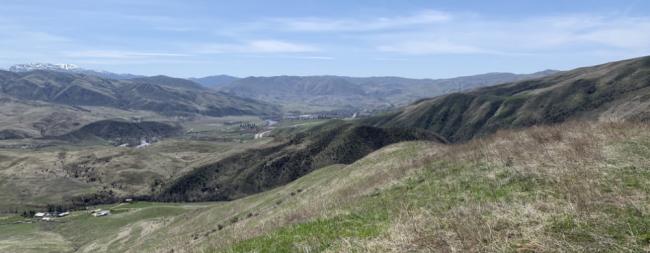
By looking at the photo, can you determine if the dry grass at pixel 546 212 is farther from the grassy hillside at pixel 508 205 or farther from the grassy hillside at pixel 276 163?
the grassy hillside at pixel 276 163

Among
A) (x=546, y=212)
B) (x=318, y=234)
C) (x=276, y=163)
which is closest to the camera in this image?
(x=546, y=212)

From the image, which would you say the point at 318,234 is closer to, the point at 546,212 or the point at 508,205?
the point at 508,205

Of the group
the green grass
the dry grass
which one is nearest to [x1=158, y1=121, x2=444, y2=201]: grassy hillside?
the dry grass

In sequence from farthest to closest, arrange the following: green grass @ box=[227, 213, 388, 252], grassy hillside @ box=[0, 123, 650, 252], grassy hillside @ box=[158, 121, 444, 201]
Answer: grassy hillside @ box=[158, 121, 444, 201] < green grass @ box=[227, 213, 388, 252] < grassy hillside @ box=[0, 123, 650, 252]

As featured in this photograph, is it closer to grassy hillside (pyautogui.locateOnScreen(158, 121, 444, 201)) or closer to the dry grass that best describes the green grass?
the dry grass

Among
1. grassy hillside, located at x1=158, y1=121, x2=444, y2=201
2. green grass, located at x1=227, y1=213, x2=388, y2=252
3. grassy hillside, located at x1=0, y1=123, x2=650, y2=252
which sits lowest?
grassy hillside, located at x1=158, y1=121, x2=444, y2=201

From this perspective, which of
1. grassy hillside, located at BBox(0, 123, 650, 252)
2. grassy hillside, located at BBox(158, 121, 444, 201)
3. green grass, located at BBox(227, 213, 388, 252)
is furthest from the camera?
grassy hillside, located at BBox(158, 121, 444, 201)

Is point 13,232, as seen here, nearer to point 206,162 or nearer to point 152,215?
point 152,215

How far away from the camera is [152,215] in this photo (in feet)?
401

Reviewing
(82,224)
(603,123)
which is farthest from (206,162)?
(603,123)

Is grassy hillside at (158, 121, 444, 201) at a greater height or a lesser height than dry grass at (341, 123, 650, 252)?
lesser

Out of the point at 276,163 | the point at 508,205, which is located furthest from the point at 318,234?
the point at 276,163

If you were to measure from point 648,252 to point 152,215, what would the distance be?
127 meters

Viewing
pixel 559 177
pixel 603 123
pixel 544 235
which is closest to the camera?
pixel 544 235
